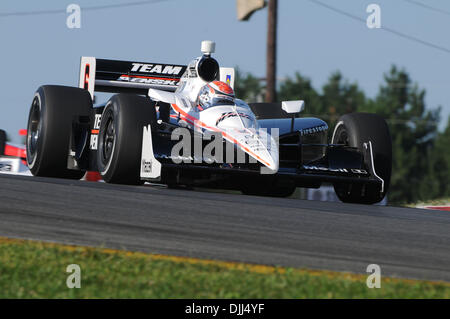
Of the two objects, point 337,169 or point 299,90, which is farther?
point 299,90

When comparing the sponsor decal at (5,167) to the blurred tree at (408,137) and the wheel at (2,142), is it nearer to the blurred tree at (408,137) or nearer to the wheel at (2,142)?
the wheel at (2,142)

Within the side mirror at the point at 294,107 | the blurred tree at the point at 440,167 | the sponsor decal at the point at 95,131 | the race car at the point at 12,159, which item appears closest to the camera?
the side mirror at the point at 294,107

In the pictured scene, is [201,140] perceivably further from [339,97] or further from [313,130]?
[339,97]

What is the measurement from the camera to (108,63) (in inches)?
530

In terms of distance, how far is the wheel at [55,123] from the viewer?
38.6 feet

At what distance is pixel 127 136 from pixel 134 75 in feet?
12.2

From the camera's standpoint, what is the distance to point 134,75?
1358 cm

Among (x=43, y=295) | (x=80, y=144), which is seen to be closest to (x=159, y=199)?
(x=80, y=144)

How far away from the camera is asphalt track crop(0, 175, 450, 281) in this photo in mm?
5871

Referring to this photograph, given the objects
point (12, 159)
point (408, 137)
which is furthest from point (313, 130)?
point (408, 137)

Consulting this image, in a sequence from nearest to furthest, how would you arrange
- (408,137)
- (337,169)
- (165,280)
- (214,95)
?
(165,280), (337,169), (214,95), (408,137)

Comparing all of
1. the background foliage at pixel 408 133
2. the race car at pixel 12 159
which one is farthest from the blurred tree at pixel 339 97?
the race car at pixel 12 159

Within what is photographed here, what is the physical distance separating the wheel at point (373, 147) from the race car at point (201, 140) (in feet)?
0.05
